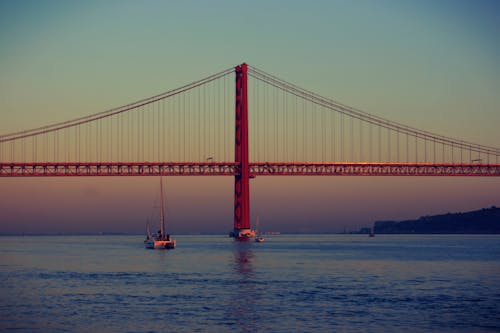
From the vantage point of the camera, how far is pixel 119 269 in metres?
51.9

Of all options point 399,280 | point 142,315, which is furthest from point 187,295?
point 399,280

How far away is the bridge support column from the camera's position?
8844 centimetres

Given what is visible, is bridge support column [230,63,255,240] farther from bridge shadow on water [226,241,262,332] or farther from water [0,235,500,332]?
bridge shadow on water [226,241,262,332]

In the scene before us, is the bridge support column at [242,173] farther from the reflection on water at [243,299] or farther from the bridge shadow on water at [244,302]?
the bridge shadow on water at [244,302]

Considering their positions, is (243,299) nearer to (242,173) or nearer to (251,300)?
(251,300)

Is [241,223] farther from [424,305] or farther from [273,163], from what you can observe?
[424,305]

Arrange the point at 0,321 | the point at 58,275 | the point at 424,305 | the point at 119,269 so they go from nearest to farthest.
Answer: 1. the point at 0,321
2. the point at 424,305
3. the point at 58,275
4. the point at 119,269

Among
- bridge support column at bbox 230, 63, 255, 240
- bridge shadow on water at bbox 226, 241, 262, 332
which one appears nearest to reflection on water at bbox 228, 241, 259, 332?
bridge shadow on water at bbox 226, 241, 262, 332

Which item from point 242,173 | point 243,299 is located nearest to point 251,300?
point 243,299

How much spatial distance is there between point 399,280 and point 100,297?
52.1 feet

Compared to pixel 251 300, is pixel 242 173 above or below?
above

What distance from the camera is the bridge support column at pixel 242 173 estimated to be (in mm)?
88438

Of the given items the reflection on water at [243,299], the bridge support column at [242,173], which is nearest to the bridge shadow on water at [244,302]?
the reflection on water at [243,299]

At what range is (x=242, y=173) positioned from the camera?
290ft
